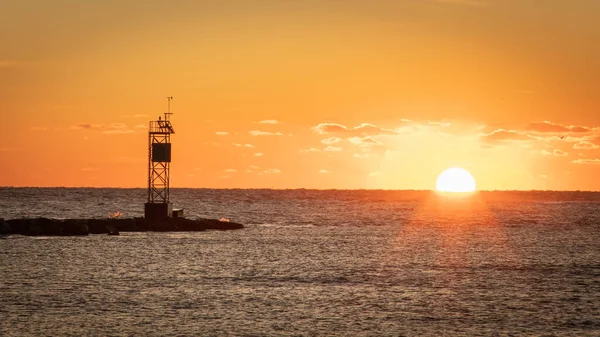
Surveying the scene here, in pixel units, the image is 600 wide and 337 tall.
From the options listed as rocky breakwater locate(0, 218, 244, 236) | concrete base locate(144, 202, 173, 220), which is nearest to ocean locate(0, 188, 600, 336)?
rocky breakwater locate(0, 218, 244, 236)

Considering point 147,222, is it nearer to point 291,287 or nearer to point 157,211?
point 157,211

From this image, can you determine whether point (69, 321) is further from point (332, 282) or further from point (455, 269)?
point (455, 269)

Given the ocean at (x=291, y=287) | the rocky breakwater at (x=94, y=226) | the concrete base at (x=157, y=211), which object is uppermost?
the concrete base at (x=157, y=211)

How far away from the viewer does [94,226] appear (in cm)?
11100

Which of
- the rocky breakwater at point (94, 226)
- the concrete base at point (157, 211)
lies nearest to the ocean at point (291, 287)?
the rocky breakwater at point (94, 226)

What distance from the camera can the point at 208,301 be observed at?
5131 cm

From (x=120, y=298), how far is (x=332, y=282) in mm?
16312

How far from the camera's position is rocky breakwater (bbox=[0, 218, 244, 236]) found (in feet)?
342

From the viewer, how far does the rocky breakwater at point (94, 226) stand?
10438 cm

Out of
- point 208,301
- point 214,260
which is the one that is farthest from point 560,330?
point 214,260

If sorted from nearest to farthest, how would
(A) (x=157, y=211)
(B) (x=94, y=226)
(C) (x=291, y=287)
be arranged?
(C) (x=291, y=287)
(B) (x=94, y=226)
(A) (x=157, y=211)

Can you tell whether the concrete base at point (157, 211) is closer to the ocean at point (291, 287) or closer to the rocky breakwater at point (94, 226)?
the rocky breakwater at point (94, 226)

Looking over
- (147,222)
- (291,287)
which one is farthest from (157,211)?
(291,287)

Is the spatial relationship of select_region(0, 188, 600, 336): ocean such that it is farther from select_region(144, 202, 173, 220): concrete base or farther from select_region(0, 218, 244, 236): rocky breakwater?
select_region(144, 202, 173, 220): concrete base
